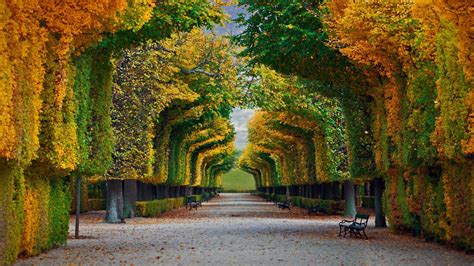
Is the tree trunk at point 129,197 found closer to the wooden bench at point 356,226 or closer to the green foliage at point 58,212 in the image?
the wooden bench at point 356,226

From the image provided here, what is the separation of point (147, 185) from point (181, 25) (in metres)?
26.2

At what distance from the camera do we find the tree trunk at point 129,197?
38.3m

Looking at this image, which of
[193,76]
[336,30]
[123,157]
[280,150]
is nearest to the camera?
[336,30]

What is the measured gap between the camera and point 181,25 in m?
20.8

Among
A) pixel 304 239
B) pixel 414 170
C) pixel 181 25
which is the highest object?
pixel 181 25

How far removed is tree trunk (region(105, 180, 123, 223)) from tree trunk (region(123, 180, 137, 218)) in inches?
128

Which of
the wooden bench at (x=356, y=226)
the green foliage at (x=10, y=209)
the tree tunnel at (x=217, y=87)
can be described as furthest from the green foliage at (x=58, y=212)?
the wooden bench at (x=356, y=226)

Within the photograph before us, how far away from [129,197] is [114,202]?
4.16 metres

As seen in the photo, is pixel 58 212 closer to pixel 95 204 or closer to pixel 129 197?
pixel 129 197

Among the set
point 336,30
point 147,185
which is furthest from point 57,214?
point 147,185

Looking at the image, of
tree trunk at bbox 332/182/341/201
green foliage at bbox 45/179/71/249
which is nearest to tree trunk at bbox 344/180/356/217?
tree trunk at bbox 332/182/341/201

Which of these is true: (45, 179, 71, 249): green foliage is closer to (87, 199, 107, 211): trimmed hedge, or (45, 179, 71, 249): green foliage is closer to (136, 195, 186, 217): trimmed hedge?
(136, 195, 186, 217): trimmed hedge

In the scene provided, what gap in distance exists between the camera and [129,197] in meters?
39.0

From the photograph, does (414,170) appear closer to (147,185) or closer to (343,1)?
(343,1)
